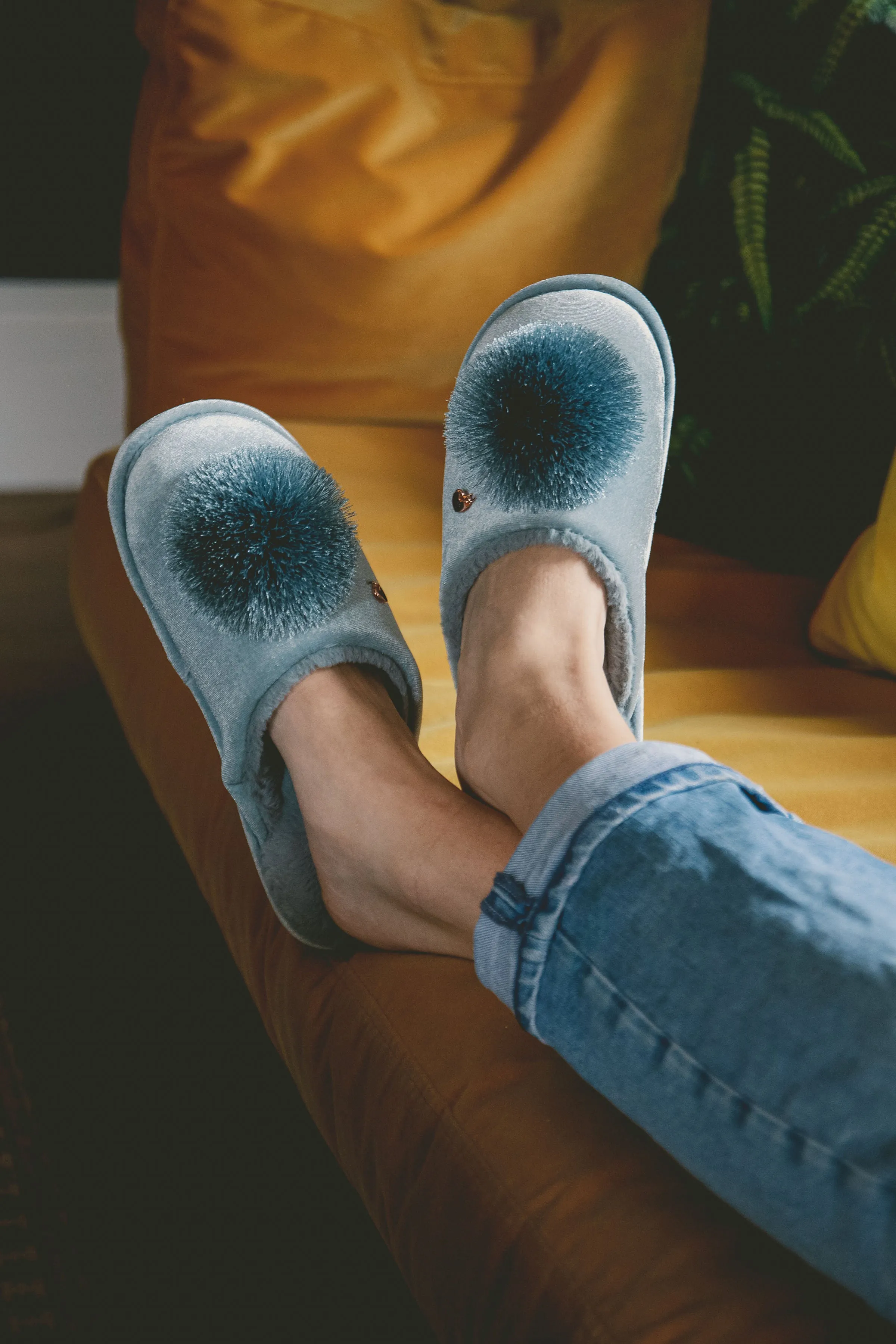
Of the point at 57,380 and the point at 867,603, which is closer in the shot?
the point at 867,603

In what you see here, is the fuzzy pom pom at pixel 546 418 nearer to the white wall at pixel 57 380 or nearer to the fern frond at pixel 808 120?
the fern frond at pixel 808 120

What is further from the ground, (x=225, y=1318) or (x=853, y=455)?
(x=853, y=455)

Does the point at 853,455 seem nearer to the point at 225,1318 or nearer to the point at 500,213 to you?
the point at 500,213

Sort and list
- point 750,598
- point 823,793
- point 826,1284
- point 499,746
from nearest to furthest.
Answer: point 826,1284
point 499,746
point 823,793
point 750,598

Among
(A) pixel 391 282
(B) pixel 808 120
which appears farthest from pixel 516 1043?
(B) pixel 808 120

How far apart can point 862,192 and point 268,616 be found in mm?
663

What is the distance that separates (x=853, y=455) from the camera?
0.88m

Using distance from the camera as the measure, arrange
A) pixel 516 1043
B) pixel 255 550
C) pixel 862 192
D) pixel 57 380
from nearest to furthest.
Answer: pixel 516 1043
pixel 255 550
pixel 862 192
pixel 57 380

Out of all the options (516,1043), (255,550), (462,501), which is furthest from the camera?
(462,501)

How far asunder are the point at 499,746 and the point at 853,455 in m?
0.56

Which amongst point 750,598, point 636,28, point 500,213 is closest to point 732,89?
point 636,28

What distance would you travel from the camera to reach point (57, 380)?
1595 millimetres

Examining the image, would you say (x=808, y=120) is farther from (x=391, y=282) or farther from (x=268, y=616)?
(x=268, y=616)

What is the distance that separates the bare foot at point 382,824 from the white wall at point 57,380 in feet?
3.96
